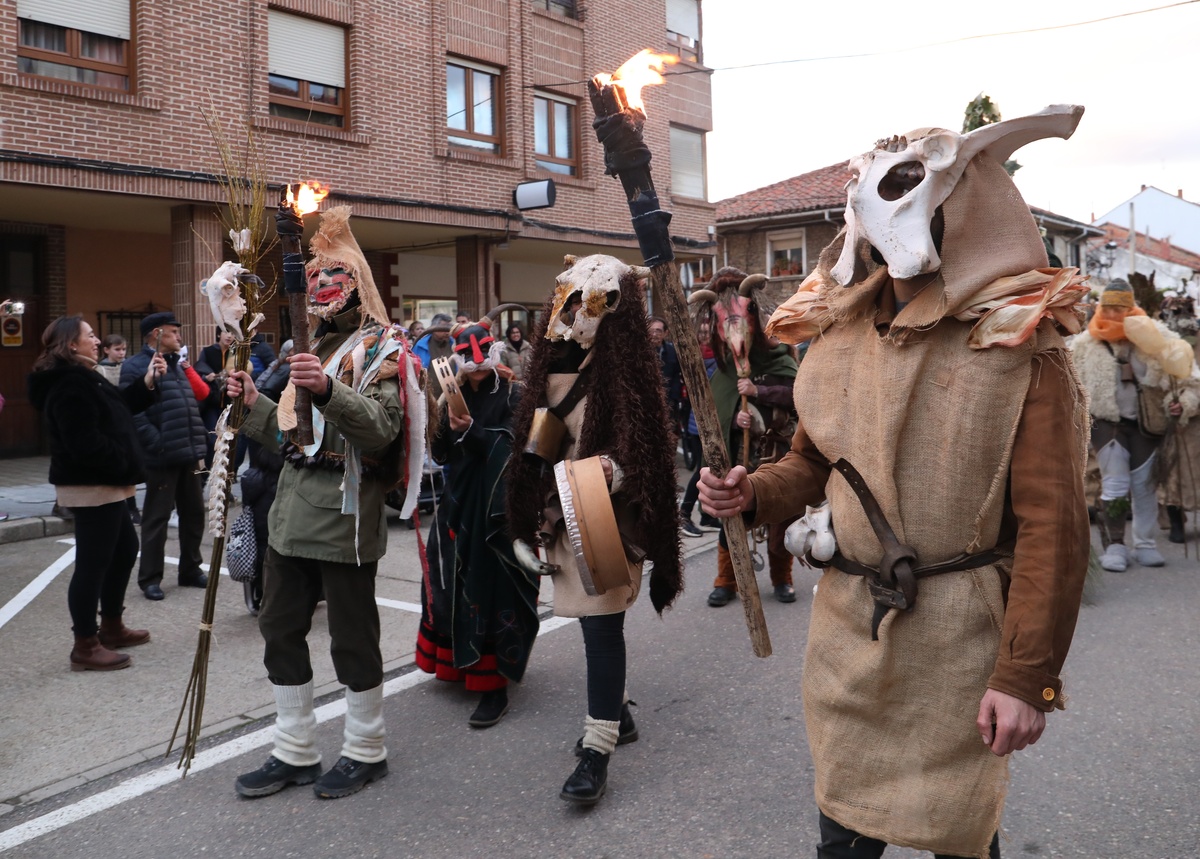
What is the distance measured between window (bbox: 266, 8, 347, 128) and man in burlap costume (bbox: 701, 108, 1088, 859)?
42.9 feet

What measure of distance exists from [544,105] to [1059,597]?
17.8m

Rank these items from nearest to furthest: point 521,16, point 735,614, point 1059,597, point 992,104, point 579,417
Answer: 1. point 1059,597
2. point 579,417
3. point 735,614
4. point 992,104
5. point 521,16

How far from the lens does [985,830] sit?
2.10m

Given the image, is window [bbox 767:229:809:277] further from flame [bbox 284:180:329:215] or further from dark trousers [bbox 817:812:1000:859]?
dark trousers [bbox 817:812:1000:859]

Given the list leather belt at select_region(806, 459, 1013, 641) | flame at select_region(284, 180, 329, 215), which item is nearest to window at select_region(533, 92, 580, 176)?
flame at select_region(284, 180, 329, 215)

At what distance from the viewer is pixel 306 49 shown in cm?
1434

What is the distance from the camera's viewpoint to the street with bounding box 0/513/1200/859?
3307 mm

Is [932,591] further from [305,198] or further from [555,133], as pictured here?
[555,133]

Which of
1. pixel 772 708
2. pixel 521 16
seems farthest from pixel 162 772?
pixel 521 16

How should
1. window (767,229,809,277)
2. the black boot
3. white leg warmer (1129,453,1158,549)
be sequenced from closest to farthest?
white leg warmer (1129,453,1158,549) < the black boot < window (767,229,809,277)

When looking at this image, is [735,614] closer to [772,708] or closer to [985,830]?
[772,708]

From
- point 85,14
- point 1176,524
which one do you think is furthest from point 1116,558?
point 85,14

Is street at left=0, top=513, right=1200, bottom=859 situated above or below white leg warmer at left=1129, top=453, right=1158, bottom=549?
below

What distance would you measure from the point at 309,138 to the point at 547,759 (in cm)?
1223
